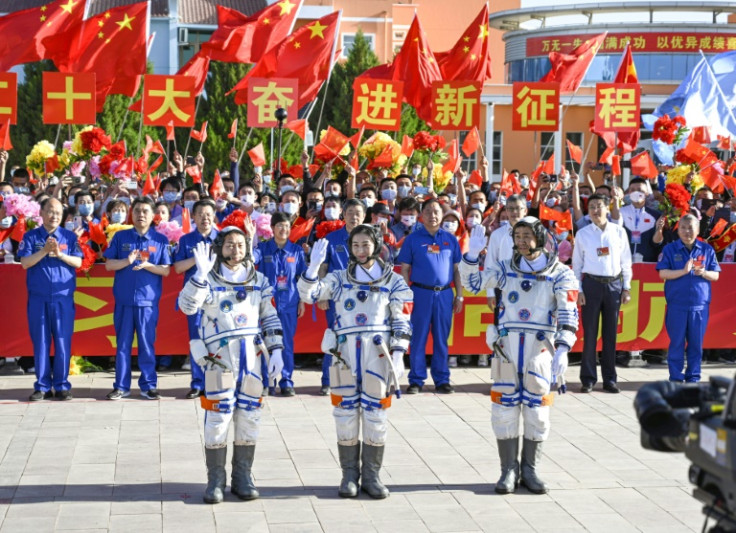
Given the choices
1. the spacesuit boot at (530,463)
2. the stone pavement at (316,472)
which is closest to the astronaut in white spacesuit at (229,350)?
the stone pavement at (316,472)

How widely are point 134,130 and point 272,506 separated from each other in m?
27.0

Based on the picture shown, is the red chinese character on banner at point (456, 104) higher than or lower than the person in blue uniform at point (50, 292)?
higher

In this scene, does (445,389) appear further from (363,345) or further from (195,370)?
(363,345)

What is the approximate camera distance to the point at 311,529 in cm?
712

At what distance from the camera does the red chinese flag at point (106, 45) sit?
16578 mm

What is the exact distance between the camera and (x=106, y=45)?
16.6 metres

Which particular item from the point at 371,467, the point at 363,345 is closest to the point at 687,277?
the point at 363,345

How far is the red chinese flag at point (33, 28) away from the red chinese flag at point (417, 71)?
5.01 m

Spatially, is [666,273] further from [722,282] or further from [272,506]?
[272,506]

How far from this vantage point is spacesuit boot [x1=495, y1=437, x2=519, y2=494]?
7.94 m

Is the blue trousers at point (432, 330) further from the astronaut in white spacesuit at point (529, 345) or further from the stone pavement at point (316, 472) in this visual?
the astronaut in white spacesuit at point (529, 345)

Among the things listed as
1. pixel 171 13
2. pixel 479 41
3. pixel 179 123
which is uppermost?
pixel 171 13

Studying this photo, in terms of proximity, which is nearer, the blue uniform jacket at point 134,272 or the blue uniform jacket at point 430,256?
the blue uniform jacket at point 134,272

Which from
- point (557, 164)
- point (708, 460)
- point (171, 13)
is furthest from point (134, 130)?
point (708, 460)
